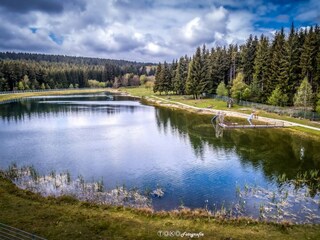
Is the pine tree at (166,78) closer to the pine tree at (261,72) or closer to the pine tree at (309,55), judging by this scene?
the pine tree at (261,72)

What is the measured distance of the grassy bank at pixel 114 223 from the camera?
16.0 metres

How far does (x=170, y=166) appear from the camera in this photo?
31.8 metres

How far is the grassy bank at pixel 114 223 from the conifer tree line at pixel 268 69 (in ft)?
152

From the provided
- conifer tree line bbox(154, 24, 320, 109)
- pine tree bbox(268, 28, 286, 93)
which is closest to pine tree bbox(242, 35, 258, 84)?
conifer tree line bbox(154, 24, 320, 109)

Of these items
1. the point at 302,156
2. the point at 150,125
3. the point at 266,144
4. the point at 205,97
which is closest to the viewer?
the point at 302,156

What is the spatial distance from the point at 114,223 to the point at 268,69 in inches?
2819

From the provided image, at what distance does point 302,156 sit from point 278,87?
3824 centimetres

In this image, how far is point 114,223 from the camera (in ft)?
56.5

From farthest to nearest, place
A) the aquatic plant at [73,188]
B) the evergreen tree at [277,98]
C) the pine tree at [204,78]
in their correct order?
the pine tree at [204,78], the evergreen tree at [277,98], the aquatic plant at [73,188]

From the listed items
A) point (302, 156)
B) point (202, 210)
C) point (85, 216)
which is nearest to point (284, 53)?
point (302, 156)

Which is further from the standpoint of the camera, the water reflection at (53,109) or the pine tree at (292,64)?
the water reflection at (53,109)

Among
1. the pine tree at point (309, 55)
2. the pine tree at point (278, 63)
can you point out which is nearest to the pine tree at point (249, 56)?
the pine tree at point (278, 63)

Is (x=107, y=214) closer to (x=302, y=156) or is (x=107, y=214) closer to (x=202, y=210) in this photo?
(x=202, y=210)

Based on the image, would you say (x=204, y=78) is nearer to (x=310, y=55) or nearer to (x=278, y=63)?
(x=278, y=63)
